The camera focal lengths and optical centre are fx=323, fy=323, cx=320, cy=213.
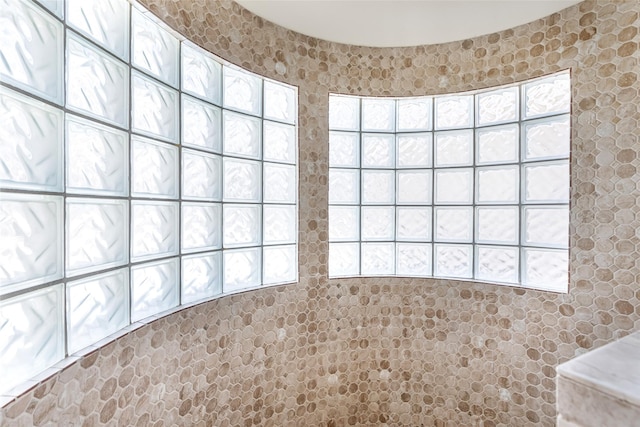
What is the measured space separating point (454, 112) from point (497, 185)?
49 cm

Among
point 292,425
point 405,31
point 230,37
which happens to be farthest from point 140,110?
point 292,425

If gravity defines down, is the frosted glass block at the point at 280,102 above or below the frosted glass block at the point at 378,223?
above

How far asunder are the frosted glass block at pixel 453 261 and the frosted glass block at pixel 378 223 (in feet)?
0.99

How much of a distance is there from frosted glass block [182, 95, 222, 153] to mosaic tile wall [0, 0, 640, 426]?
0.27 metres

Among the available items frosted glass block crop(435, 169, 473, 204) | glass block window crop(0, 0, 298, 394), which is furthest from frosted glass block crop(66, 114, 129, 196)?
frosted glass block crop(435, 169, 473, 204)

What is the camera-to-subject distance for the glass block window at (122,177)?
78 cm

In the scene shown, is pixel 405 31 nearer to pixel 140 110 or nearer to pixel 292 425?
pixel 140 110

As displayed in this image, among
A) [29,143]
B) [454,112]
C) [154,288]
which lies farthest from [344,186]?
[29,143]

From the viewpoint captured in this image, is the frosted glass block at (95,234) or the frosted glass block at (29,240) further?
the frosted glass block at (95,234)

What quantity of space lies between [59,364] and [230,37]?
1400 mm

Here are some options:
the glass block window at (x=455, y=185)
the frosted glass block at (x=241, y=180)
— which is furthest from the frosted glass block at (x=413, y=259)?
the frosted glass block at (x=241, y=180)

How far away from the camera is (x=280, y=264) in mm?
1764

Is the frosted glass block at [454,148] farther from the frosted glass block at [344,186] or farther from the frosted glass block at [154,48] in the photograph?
the frosted glass block at [154,48]

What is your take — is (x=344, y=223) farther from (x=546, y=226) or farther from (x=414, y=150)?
(x=546, y=226)
